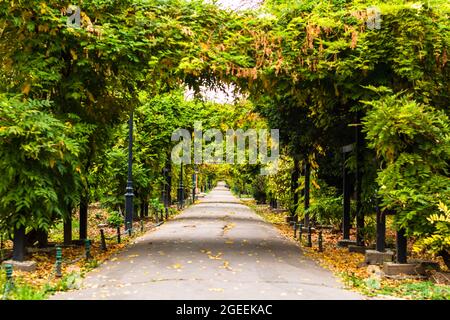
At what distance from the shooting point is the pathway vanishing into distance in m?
9.90

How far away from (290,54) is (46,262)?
27.3 feet

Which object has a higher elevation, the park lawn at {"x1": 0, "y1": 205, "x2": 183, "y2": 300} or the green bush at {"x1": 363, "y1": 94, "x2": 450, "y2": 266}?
the green bush at {"x1": 363, "y1": 94, "x2": 450, "y2": 266}

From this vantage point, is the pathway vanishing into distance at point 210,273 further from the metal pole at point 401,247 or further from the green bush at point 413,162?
the green bush at point 413,162

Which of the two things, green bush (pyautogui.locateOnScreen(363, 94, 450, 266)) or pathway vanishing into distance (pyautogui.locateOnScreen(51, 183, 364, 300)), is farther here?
green bush (pyautogui.locateOnScreen(363, 94, 450, 266))

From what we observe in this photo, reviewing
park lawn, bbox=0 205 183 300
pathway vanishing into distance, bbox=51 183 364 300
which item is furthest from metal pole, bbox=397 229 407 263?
park lawn, bbox=0 205 183 300

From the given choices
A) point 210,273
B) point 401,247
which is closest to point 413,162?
point 401,247

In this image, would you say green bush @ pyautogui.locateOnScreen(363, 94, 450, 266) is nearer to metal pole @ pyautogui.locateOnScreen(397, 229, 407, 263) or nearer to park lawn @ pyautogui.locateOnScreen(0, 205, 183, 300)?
metal pole @ pyautogui.locateOnScreen(397, 229, 407, 263)

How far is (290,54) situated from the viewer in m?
15.1

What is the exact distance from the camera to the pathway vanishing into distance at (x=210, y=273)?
32.5 feet

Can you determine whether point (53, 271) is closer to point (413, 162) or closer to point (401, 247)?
point (401, 247)

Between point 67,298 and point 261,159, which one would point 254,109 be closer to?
point 261,159

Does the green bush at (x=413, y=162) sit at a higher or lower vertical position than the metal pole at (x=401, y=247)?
higher

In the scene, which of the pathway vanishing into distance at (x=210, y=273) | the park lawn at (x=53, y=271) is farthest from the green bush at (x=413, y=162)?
the park lawn at (x=53, y=271)

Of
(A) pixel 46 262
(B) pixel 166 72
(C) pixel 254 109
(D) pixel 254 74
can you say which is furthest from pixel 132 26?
(C) pixel 254 109
